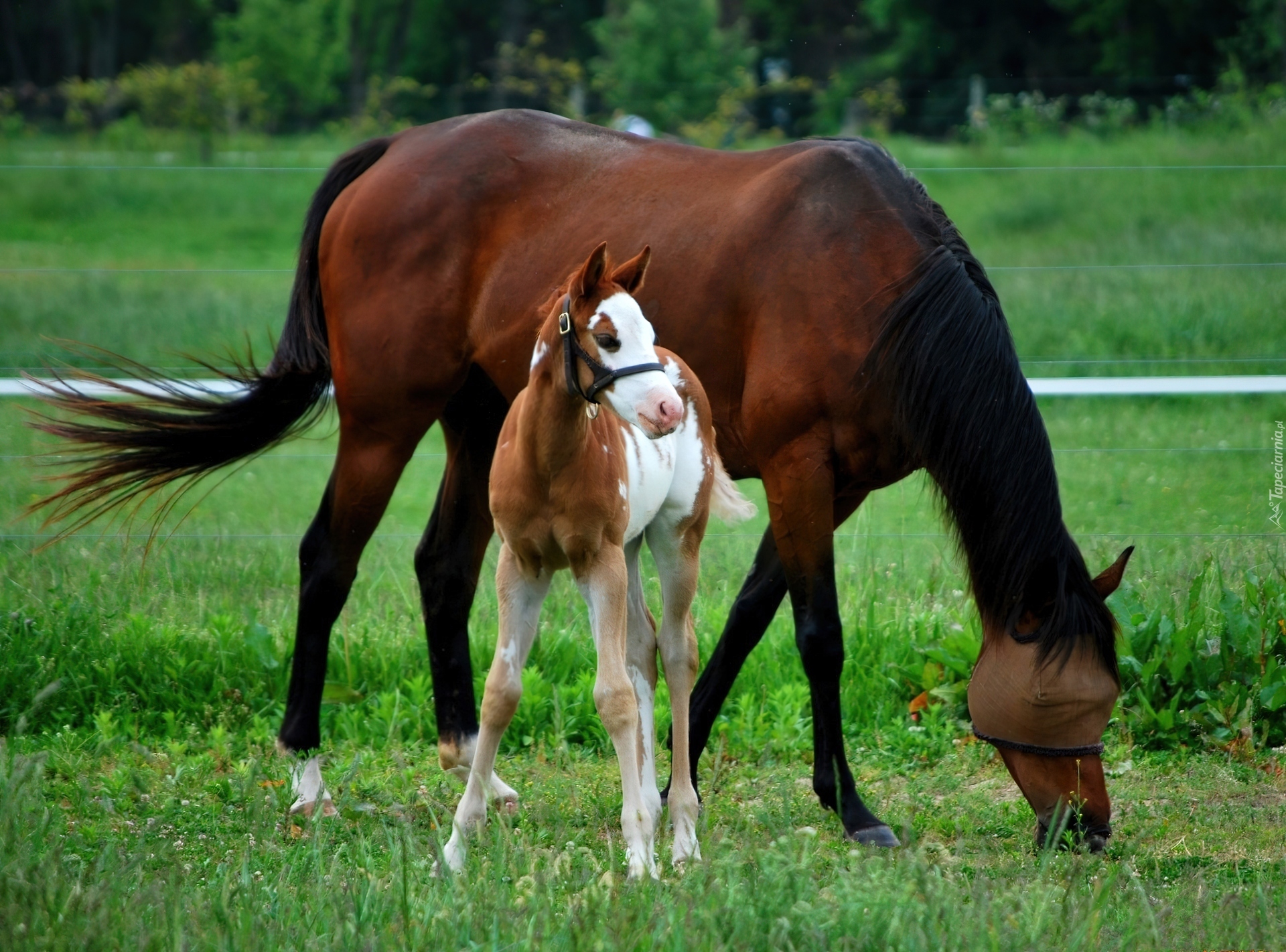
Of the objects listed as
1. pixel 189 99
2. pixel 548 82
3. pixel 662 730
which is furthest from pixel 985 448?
pixel 189 99

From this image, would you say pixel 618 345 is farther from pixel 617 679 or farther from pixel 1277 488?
pixel 1277 488

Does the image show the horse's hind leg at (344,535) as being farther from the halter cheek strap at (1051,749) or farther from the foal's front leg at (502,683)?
the halter cheek strap at (1051,749)

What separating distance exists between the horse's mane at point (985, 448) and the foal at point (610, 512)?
2.09 ft

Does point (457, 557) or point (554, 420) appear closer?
point (554, 420)

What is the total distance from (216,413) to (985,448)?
9.06 feet

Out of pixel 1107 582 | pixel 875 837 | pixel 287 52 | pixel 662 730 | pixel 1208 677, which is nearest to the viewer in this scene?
pixel 1107 582

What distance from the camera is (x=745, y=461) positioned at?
4.31 meters

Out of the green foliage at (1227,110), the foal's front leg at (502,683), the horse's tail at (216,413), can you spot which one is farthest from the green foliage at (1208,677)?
the green foliage at (1227,110)

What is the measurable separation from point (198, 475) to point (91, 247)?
36.9ft

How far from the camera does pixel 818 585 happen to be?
397cm

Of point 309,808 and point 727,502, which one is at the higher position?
point 727,502

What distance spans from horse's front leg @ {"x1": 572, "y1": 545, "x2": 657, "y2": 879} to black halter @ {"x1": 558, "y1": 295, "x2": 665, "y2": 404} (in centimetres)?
46

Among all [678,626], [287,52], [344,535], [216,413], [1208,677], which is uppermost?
[287,52]

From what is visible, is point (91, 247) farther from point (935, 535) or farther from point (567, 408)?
point (567, 408)
